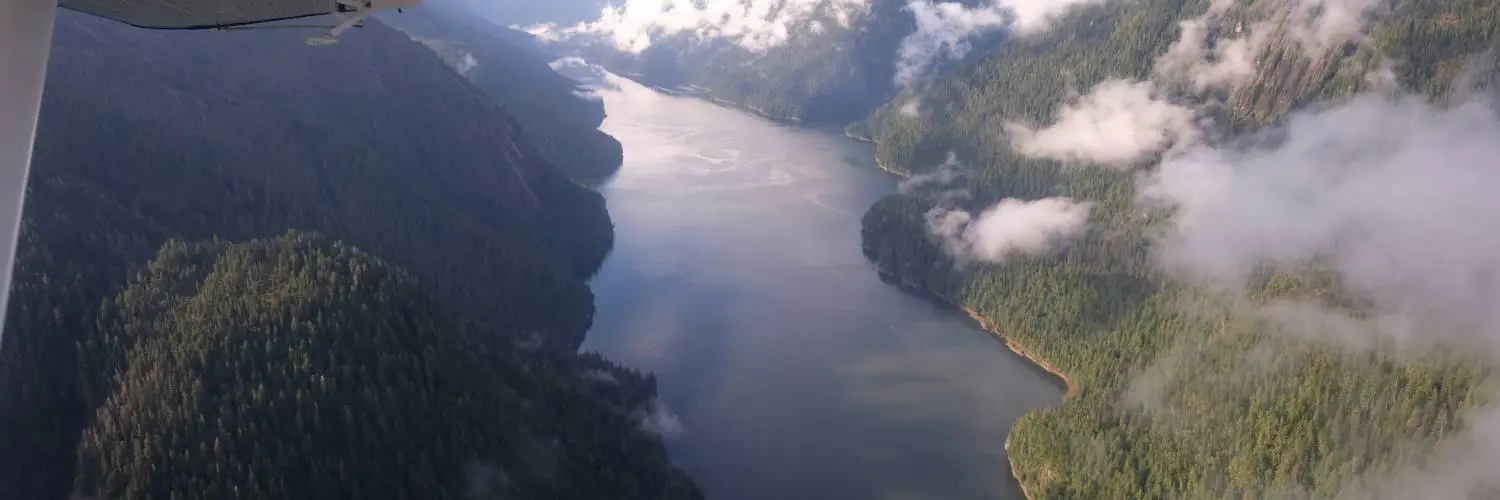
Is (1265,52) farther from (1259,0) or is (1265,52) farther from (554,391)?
(554,391)

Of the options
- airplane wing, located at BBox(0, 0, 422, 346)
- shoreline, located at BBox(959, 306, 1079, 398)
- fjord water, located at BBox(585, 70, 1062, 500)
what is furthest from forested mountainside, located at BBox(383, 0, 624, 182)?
airplane wing, located at BBox(0, 0, 422, 346)

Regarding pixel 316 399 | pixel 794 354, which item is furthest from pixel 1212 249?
pixel 316 399

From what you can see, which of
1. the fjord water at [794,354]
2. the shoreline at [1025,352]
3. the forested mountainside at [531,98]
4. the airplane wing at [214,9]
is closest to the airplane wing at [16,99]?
the airplane wing at [214,9]

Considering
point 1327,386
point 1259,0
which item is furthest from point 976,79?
point 1327,386

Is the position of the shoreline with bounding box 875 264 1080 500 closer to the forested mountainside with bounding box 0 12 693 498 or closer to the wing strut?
the forested mountainside with bounding box 0 12 693 498

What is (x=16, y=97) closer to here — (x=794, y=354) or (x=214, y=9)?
(x=214, y=9)

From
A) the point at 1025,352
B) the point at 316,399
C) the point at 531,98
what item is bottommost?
the point at 531,98
